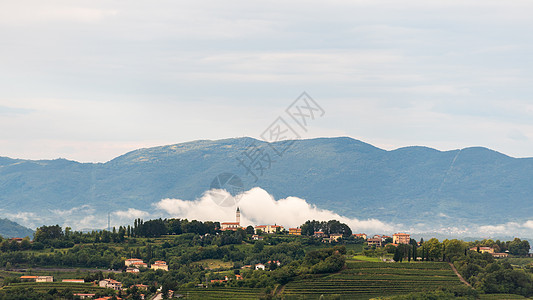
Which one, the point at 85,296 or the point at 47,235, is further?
the point at 47,235

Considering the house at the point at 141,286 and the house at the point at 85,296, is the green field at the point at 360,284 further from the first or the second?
the house at the point at 85,296

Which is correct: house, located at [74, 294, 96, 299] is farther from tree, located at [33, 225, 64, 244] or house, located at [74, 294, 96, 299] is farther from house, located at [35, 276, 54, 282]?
tree, located at [33, 225, 64, 244]

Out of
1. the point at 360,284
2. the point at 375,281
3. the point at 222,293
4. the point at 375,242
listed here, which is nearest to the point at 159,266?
the point at 222,293

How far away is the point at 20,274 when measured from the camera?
10312 centimetres

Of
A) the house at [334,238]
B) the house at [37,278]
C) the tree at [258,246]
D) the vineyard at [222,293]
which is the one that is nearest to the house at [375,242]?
the house at [334,238]

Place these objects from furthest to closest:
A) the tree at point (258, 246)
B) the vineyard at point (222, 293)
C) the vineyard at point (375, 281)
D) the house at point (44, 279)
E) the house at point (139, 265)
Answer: the tree at point (258, 246) < the house at point (139, 265) < the house at point (44, 279) < the vineyard at point (375, 281) < the vineyard at point (222, 293)

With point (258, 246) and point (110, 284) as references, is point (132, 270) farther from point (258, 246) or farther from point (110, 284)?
point (258, 246)

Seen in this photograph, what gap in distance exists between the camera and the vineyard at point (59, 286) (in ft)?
289

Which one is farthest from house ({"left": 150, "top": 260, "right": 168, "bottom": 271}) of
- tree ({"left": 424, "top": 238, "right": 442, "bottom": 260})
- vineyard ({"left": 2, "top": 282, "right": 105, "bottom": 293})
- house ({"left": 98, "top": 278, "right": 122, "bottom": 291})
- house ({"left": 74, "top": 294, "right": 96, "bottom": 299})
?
tree ({"left": 424, "top": 238, "right": 442, "bottom": 260})

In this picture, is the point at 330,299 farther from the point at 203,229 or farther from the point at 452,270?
the point at 203,229

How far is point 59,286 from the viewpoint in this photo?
89875 mm

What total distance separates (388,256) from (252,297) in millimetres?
25390

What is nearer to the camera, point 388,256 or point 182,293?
point 182,293

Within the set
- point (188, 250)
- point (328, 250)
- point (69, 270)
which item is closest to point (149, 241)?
point (188, 250)
